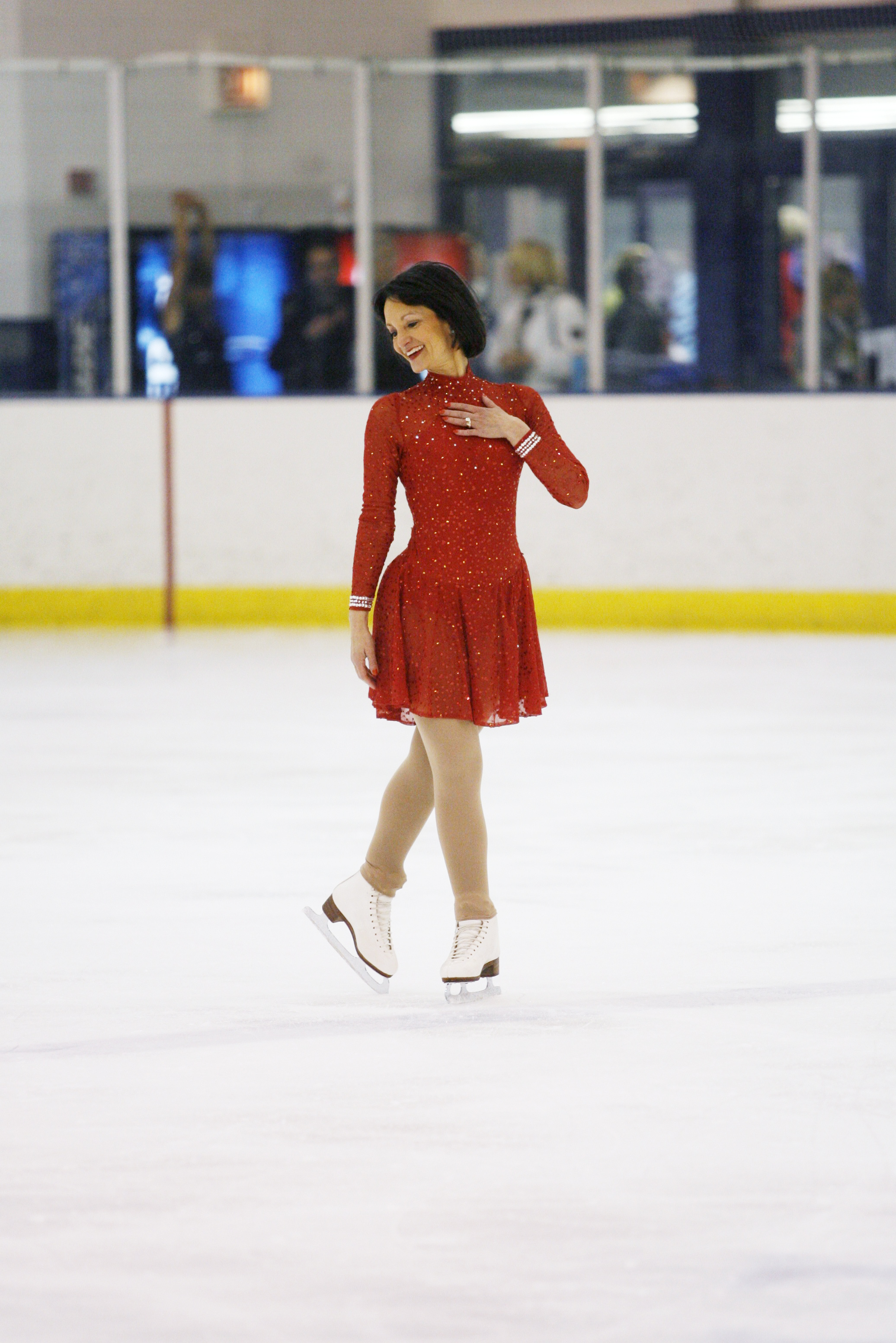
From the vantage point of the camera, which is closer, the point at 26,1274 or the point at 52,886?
the point at 26,1274

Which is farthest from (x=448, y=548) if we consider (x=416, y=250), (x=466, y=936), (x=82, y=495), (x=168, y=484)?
(x=416, y=250)

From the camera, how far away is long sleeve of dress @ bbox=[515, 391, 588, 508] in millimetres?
2629

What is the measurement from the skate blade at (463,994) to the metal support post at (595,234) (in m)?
6.06

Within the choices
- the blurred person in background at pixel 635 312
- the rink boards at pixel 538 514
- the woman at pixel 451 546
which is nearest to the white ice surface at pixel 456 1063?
the woman at pixel 451 546

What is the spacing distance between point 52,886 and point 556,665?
3.41 meters

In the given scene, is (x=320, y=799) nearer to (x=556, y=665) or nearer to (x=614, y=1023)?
(x=614, y=1023)

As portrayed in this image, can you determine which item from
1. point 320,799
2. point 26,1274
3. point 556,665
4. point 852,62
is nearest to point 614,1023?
point 26,1274

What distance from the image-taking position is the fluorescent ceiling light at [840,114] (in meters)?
9.05

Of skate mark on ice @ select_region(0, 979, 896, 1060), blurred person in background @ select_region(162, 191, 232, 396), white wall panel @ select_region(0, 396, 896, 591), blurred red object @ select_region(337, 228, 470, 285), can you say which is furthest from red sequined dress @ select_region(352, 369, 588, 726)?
blurred red object @ select_region(337, 228, 470, 285)

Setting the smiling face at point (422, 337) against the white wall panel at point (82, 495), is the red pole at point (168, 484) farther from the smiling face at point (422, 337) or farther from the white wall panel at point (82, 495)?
the smiling face at point (422, 337)

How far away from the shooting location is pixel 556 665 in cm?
671

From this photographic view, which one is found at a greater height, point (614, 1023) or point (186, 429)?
point (186, 429)

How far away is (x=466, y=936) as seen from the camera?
2717 millimetres

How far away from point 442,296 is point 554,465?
271mm
